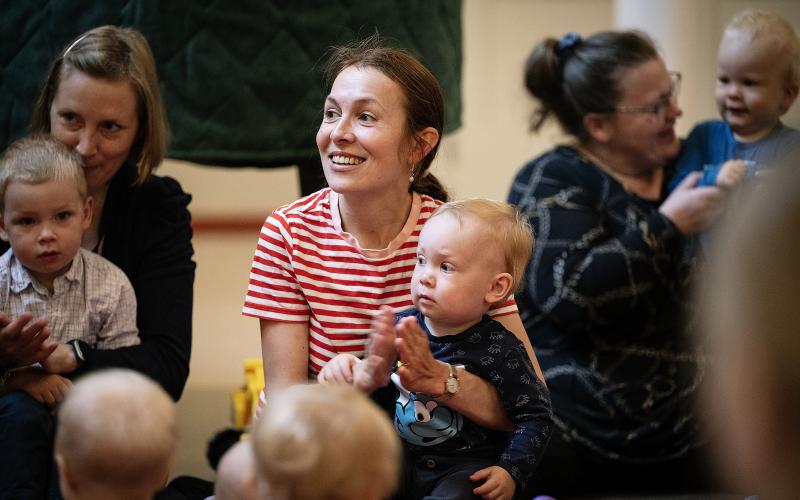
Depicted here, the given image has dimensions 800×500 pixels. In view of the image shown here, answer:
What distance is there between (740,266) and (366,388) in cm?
70

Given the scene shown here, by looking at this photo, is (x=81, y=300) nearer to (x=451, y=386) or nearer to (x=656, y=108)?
(x=451, y=386)

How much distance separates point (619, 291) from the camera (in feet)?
7.41

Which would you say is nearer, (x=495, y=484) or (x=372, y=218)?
(x=495, y=484)

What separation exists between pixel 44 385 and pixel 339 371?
1.68 feet

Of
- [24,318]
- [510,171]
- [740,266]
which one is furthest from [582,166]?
[510,171]

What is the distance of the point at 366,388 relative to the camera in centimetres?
154

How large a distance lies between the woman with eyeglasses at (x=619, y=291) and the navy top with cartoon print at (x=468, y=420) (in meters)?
0.58

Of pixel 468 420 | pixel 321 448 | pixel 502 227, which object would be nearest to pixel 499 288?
pixel 502 227

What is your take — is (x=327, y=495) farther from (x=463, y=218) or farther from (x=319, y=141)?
(x=319, y=141)

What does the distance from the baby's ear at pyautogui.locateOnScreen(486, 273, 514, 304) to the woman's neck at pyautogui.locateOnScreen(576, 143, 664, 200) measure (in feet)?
2.55

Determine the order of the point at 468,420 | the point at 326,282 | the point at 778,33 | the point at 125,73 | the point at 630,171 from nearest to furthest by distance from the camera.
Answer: the point at 468,420, the point at 326,282, the point at 125,73, the point at 778,33, the point at 630,171

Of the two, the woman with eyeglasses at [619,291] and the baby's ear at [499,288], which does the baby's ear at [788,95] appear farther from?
the baby's ear at [499,288]

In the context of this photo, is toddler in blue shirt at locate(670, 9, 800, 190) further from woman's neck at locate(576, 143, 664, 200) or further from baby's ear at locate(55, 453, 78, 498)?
baby's ear at locate(55, 453, 78, 498)

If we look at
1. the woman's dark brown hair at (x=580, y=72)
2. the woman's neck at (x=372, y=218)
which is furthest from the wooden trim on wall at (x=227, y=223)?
the woman's neck at (x=372, y=218)
